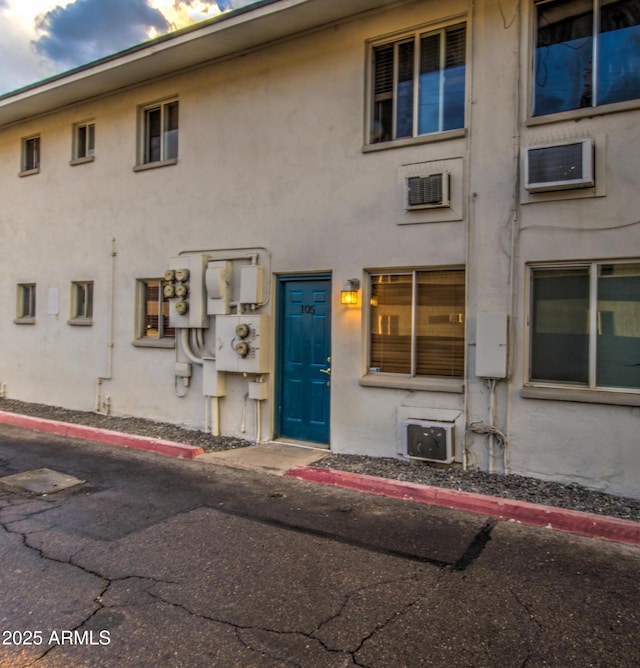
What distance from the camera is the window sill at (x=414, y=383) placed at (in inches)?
262

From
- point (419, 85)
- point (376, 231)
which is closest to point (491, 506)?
point (376, 231)

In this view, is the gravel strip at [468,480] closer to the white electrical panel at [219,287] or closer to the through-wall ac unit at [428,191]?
the white electrical panel at [219,287]

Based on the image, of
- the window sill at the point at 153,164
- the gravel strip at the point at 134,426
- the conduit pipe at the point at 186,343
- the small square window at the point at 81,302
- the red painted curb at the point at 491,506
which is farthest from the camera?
the small square window at the point at 81,302

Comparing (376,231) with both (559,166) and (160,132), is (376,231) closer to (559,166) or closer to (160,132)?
(559,166)

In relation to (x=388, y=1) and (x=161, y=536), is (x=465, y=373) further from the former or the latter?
(x=388, y=1)

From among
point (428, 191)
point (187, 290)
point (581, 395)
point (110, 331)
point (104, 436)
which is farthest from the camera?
point (110, 331)

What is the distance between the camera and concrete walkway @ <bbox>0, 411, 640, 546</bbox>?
4.92 m

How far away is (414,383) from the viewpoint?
6.86 meters

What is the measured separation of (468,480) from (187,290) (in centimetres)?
521

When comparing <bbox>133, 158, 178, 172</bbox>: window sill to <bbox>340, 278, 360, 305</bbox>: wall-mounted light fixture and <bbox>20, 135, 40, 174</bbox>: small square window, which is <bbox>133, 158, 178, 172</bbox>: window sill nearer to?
<bbox>20, 135, 40, 174</bbox>: small square window

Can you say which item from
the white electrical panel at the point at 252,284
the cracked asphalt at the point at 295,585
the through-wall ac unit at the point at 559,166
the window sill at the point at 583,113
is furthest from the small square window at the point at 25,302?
the window sill at the point at 583,113

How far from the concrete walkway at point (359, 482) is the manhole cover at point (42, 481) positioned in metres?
1.49

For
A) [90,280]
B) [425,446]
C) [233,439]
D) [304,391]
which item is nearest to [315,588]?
[425,446]

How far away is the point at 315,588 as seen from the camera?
3.86 metres
